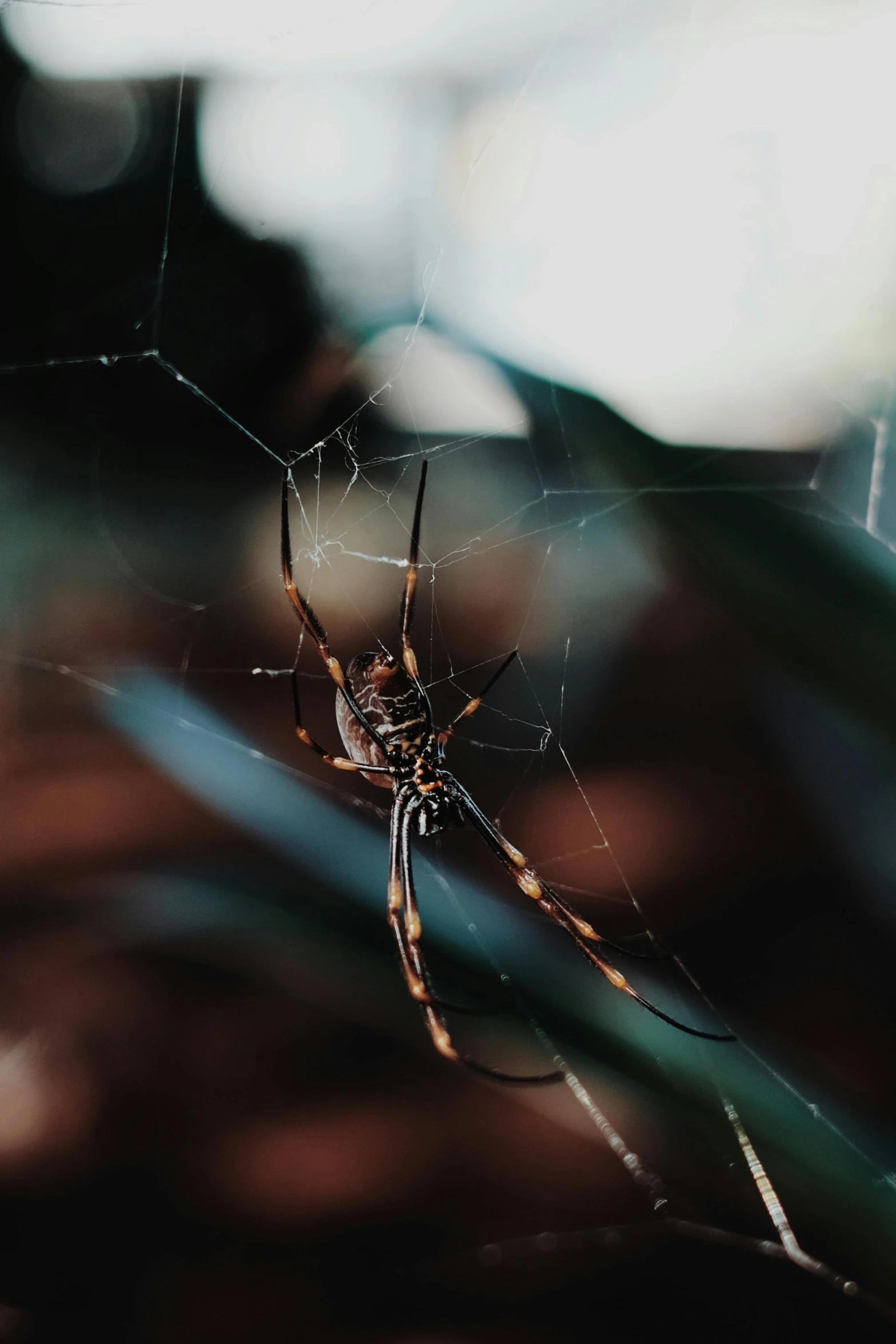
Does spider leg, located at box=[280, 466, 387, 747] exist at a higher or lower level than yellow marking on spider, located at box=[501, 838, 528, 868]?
higher

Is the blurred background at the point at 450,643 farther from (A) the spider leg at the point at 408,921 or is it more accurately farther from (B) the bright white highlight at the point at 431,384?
(A) the spider leg at the point at 408,921

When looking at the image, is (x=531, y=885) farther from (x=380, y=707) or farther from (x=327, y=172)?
(x=327, y=172)

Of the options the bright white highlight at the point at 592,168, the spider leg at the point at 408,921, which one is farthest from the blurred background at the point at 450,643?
the spider leg at the point at 408,921

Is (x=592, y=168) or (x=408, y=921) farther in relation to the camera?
(x=408, y=921)

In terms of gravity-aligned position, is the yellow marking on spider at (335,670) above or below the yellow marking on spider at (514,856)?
above

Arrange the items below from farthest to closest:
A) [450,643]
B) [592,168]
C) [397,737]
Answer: [450,643]
[397,737]
[592,168]

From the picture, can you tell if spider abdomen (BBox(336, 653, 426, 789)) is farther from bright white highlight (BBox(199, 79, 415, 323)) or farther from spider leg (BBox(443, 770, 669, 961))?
bright white highlight (BBox(199, 79, 415, 323))

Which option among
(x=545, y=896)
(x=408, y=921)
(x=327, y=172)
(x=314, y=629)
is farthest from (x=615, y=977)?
(x=327, y=172)

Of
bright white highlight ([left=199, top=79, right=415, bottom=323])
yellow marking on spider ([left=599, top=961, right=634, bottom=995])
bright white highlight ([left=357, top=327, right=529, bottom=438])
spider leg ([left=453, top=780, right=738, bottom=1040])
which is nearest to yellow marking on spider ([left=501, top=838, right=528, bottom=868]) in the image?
spider leg ([left=453, top=780, right=738, bottom=1040])
